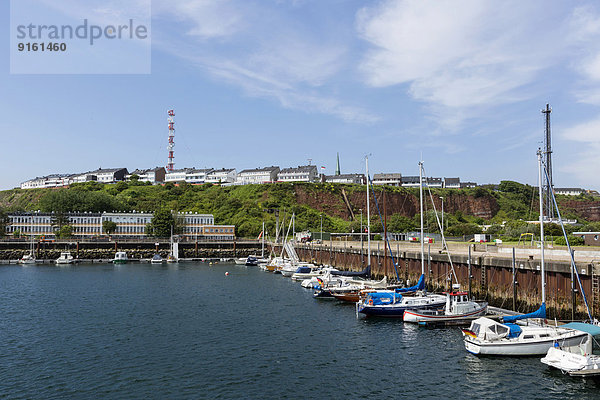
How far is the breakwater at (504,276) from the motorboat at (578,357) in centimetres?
676

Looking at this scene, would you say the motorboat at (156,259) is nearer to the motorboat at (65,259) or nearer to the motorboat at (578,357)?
the motorboat at (65,259)

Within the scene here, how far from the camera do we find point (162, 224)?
15988cm

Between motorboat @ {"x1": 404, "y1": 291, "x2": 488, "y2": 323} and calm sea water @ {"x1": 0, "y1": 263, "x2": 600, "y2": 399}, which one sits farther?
motorboat @ {"x1": 404, "y1": 291, "x2": 488, "y2": 323}

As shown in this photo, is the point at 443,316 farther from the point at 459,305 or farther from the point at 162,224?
the point at 162,224

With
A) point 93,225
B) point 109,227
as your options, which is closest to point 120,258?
point 109,227

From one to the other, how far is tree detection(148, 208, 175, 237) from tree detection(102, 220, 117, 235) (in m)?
12.9

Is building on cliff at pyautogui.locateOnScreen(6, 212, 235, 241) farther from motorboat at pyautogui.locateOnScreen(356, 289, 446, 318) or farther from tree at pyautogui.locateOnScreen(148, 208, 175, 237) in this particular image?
motorboat at pyautogui.locateOnScreen(356, 289, 446, 318)

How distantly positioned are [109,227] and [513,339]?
15262 centimetres

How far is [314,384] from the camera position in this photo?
99.6 ft

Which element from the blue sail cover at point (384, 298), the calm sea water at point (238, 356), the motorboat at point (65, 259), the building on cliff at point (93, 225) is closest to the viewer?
the calm sea water at point (238, 356)

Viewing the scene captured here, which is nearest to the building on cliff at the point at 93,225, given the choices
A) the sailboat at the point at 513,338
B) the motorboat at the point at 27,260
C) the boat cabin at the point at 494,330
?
the motorboat at the point at 27,260

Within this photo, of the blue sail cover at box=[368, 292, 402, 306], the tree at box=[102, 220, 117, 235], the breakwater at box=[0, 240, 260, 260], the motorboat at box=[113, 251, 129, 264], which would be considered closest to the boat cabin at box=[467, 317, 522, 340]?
the blue sail cover at box=[368, 292, 402, 306]

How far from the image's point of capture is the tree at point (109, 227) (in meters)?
160

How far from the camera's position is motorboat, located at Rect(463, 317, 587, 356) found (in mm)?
33469
